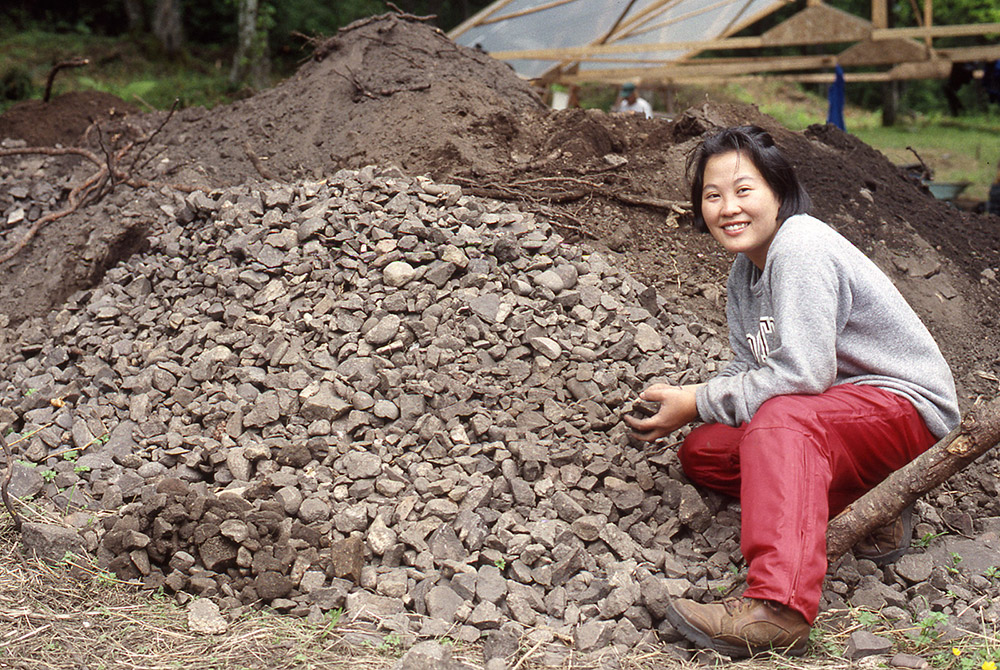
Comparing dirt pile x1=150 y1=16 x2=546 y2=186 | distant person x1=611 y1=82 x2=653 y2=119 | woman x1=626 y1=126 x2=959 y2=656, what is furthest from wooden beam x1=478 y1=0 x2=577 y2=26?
woman x1=626 y1=126 x2=959 y2=656

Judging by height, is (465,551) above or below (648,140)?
below

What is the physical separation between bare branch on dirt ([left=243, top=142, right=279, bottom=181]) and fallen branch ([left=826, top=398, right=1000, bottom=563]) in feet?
12.9

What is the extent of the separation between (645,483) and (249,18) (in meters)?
10.9

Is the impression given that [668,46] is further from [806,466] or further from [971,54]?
[806,466]

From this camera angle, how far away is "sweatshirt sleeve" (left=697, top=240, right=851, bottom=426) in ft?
8.10

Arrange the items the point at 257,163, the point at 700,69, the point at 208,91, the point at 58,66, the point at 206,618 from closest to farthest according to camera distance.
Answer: the point at 206,618 < the point at 257,163 < the point at 58,66 < the point at 700,69 < the point at 208,91

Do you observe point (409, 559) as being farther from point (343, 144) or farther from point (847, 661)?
point (343, 144)

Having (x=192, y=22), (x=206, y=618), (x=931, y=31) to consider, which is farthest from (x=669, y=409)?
(x=192, y=22)

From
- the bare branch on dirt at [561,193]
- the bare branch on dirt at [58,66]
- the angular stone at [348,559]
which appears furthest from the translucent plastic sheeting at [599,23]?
the angular stone at [348,559]

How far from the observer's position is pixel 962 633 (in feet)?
8.11

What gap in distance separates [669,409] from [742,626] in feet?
2.64

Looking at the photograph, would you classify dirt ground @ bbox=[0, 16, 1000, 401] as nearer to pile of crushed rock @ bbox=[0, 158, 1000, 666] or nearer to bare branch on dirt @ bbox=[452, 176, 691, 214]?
bare branch on dirt @ bbox=[452, 176, 691, 214]

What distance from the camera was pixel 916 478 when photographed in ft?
8.25

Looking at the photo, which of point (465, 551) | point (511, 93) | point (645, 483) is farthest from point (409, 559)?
point (511, 93)
